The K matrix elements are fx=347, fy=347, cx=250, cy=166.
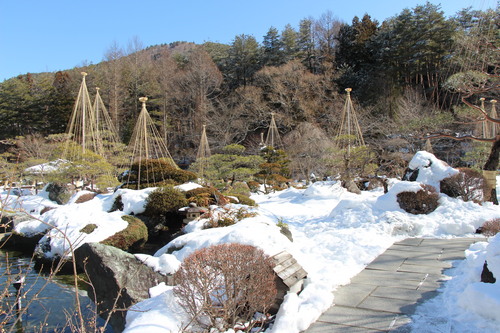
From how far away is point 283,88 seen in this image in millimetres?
22859

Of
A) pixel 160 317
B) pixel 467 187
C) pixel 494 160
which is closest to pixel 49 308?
pixel 160 317

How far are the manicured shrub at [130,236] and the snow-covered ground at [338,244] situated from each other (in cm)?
30

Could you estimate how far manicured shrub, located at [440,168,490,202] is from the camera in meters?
6.82

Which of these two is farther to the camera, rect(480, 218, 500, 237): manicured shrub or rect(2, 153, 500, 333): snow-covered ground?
rect(480, 218, 500, 237): manicured shrub

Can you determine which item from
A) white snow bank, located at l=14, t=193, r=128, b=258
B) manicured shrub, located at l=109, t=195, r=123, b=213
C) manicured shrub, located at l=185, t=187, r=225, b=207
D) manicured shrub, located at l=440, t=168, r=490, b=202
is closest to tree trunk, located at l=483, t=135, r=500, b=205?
manicured shrub, located at l=440, t=168, r=490, b=202

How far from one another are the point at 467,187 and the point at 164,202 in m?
6.26

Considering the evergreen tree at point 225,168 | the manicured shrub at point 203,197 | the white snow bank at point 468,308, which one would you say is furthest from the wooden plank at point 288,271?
the evergreen tree at point 225,168

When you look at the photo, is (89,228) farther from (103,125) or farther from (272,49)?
(272,49)

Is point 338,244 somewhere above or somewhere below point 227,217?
below

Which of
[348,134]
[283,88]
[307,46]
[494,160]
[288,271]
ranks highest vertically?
[307,46]

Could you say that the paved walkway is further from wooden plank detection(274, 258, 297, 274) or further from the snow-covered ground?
wooden plank detection(274, 258, 297, 274)

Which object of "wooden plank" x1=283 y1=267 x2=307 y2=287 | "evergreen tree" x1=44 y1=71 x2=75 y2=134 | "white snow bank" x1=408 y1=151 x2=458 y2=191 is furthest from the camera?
"evergreen tree" x1=44 y1=71 x2=75 y2=134

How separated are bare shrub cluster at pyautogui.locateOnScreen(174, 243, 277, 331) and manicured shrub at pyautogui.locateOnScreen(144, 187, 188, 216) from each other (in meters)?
4.93

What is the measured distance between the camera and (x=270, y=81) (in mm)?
23797
